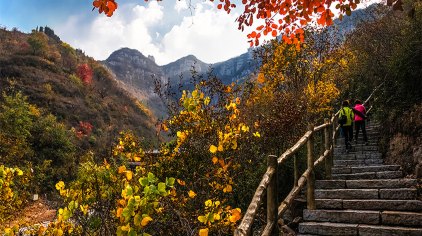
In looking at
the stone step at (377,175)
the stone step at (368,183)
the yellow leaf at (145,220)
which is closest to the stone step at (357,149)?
the stone step at (377,175)

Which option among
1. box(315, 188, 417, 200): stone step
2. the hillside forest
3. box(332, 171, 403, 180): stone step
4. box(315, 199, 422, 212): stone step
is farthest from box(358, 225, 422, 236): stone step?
box(332, 171, 403, 180): stone step

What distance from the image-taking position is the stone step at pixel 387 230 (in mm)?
4629

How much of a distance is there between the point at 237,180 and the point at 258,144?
2.06 m

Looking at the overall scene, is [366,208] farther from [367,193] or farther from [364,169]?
[364,169]

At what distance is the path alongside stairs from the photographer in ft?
16.2

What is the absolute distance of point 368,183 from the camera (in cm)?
656

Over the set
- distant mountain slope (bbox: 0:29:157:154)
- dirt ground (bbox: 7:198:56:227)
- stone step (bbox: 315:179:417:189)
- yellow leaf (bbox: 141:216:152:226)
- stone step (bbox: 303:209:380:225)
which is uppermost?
distant mountain slope (bbox: 0:29:157:154)

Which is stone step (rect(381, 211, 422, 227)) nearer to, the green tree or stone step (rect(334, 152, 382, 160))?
stone step (rect(334, 152, 382, 160))

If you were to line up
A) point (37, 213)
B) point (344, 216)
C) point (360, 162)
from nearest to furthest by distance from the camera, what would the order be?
point (344, 216) < point (360, 162) < point (37, 213)

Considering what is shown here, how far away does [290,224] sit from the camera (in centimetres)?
778

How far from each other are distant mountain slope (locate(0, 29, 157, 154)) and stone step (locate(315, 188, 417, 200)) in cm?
3096

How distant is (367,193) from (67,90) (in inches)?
1999

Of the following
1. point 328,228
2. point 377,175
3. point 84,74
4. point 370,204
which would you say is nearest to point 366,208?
point 370,204

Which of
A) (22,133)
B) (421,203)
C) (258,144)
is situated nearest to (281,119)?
(258,144)
